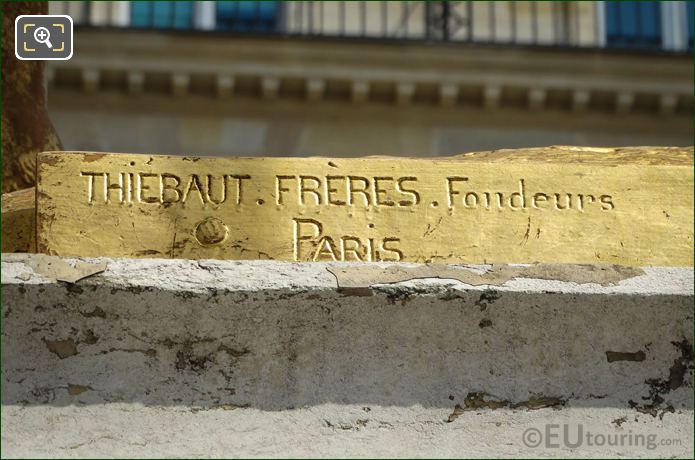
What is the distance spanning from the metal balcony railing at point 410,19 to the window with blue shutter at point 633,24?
0.16ft

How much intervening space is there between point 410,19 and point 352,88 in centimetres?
92

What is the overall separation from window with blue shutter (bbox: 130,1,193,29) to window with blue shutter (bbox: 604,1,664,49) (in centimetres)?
384

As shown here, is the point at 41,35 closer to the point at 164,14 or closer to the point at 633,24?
the point at 164,14

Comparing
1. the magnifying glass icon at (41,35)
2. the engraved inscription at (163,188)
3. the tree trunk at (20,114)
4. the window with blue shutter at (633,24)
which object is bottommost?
the engraved inscription at (163,188)

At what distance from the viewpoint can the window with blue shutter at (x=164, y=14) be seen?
13.8 metres

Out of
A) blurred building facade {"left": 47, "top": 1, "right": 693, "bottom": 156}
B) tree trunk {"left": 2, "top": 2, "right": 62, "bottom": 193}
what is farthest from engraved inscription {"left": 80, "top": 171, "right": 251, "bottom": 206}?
blurred building facade {"left": 47, "top": 1, "right": 693, "bottom": 156}

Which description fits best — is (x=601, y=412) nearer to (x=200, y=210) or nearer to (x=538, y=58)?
(x=200, y=210)

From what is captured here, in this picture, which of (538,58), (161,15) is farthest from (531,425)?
(161,15)

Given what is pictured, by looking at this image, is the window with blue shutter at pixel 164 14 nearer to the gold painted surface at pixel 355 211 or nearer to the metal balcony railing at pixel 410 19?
the metal balcony railing at pixel 410 19

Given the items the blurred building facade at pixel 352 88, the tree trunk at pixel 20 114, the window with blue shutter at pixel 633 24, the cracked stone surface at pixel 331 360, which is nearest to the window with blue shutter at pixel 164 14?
the blurred building facade at pixel 352 88

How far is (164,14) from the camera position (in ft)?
45.7

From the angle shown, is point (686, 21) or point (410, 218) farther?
point (686, 21)

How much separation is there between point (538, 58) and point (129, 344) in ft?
32.7

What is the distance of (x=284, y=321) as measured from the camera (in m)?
3.48
